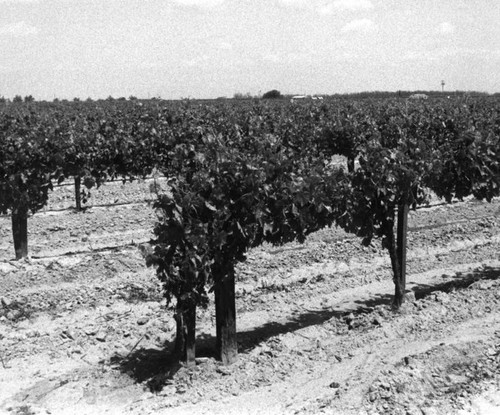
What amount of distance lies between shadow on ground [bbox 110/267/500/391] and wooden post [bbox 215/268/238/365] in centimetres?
38

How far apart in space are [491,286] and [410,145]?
2.53 meters

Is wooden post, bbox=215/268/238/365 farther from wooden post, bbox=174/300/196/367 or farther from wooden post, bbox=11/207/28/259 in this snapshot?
wooden post, bbox=11/207/28/259

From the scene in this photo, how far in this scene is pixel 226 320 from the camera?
23.4 feet

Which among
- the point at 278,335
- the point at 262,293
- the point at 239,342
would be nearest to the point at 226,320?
the point at 239,342

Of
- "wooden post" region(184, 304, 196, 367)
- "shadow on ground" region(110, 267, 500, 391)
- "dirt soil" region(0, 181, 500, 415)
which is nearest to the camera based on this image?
"dirt soil" region(0, 181, 500, 415)

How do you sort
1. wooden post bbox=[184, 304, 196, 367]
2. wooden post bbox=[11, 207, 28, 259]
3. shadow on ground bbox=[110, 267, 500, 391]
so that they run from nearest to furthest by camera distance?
1. wooden post bbox=[184, 304, 196, 367]
2. shadow on ground bbox=[110, 267, 500, 391]
3. wooden post bbox=[11, 207, 28, 259]

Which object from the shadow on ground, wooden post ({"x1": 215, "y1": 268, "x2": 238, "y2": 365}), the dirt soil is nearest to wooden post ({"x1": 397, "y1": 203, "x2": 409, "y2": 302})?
the dirt soil

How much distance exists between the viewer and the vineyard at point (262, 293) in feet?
21.8

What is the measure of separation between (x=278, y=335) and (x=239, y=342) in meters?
0.50

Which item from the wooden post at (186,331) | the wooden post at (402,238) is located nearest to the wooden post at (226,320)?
the wooden post at (186,331)

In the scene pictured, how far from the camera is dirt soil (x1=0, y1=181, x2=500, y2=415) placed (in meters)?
6.59

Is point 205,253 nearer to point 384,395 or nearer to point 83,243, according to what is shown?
point 384,395

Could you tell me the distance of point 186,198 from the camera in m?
6.57

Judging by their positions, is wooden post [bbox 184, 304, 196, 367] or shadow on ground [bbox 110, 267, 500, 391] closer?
wooden post [bbox 184, 304, 196, 367]
